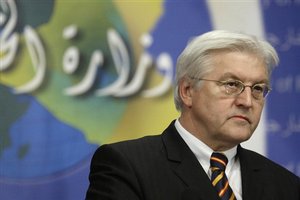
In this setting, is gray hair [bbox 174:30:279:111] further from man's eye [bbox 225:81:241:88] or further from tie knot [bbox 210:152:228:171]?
tie knot [bbox 210:152:228:171]

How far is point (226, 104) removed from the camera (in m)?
1.53

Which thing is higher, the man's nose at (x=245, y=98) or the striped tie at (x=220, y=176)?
the man's nose at (x=245, y=98)

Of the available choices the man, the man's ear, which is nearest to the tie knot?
the man

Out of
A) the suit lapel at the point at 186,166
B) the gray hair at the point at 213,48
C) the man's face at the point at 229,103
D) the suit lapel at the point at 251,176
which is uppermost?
the gray hair at the point at 213,48

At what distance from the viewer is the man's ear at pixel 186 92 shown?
1639 millimetres

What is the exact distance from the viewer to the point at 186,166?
1.54 m

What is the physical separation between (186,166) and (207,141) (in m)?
0.10

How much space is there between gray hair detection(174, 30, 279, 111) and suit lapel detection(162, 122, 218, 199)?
18cm

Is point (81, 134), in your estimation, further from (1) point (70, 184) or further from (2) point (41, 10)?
(2) point (41, 10)

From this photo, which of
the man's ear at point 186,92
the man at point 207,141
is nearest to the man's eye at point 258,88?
the man at point 207,141

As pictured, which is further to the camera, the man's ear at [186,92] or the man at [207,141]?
the man's ear at [186,92]

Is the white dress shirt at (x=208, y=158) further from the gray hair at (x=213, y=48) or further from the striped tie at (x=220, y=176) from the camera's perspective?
the gray hair at (x=213, y=48)

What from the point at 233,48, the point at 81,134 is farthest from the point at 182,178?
the point at 81,134

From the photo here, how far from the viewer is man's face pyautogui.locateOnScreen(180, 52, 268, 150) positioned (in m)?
1.53
